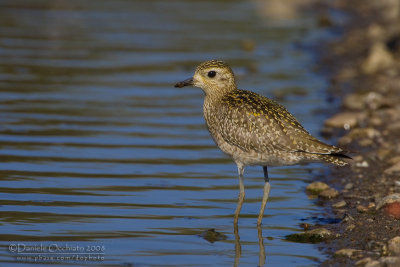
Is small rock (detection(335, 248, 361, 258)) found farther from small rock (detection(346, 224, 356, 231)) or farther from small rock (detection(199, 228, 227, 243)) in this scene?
small rock (detection(199, 228, 227, 243))

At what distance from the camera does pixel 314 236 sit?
30.6ft

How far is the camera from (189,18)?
28203 mm

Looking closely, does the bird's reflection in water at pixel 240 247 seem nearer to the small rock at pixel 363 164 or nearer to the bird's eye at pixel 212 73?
the bird's eye at pixel 212 73

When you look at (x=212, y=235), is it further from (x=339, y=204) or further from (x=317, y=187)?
(x=317, y=187)

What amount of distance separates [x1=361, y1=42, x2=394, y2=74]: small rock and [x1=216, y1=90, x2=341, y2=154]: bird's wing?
30.5 feet

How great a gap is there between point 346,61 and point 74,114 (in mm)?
8444

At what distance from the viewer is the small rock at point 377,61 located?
19094mm

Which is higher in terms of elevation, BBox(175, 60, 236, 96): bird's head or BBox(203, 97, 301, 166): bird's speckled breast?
BBox(175, 60, 236, 96): bird's head

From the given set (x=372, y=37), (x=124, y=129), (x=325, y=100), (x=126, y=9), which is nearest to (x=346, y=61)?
(x=372, y=37)

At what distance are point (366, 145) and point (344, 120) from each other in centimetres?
143

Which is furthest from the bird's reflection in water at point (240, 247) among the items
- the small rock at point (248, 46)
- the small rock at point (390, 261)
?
the small rock at point (248, 46)

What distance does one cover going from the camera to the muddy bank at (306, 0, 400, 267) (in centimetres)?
895

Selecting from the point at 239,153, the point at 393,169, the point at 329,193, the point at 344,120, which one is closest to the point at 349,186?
the point at 329,193

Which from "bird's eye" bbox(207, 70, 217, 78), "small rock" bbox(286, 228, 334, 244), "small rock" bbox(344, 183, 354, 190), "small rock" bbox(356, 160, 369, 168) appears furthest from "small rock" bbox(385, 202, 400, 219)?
"bird's eye" bbox(207, 70, 217, 78)
